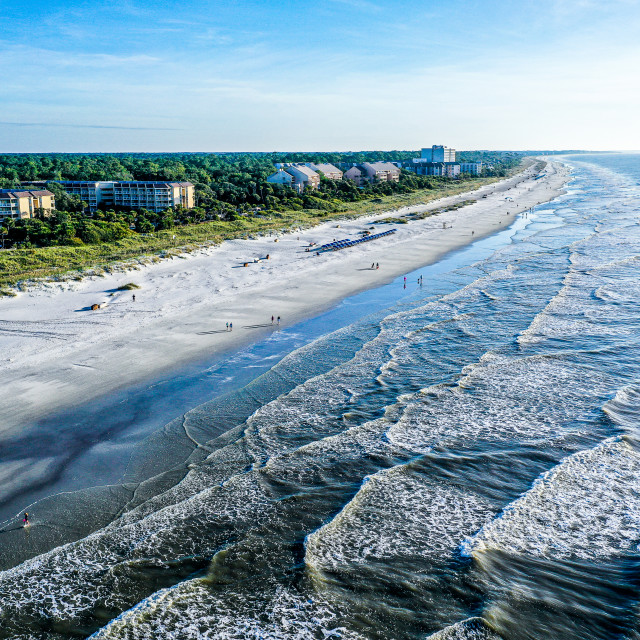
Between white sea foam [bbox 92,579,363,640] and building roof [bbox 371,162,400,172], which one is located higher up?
building roof [bbox 371,162,400,172]

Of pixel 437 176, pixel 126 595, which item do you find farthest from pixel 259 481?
pixel 437 176

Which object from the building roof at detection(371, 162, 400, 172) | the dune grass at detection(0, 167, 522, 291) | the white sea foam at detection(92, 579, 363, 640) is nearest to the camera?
the white sea foam at detection(92, 579, 363, 640)

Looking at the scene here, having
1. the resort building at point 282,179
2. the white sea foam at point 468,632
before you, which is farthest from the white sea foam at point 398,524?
the resort building at point 282,179

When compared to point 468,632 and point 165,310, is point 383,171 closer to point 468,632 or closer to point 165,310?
point 165,310

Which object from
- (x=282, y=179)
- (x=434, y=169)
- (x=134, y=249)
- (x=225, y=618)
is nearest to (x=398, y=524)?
(x=225, y=618)

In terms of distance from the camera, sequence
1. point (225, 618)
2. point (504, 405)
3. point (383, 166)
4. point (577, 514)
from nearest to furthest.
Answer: point (225, 618)
point (577, 514)
point (504, 405)
point (383, 166)

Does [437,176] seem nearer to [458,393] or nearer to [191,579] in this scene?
[458,393]

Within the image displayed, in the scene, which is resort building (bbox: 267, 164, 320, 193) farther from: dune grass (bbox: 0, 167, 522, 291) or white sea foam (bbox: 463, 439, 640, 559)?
white sea foam (bbox: 463, 439, 640, 559)

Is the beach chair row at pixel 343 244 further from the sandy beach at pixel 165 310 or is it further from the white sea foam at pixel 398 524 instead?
the white sea foam at pixel 398 524

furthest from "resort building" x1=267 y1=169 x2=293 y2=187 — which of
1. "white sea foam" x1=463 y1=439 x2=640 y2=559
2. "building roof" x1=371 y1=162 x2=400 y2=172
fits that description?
"white sea foam" x1=463 y1=439 x2=640 y2=559
